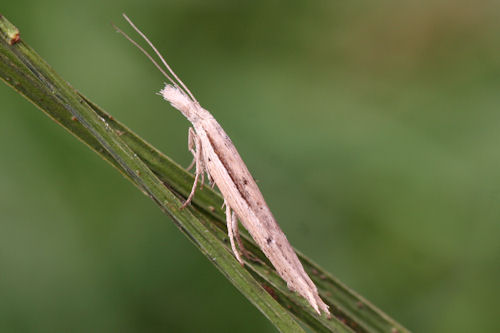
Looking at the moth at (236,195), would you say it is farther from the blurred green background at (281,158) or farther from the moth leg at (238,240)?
the blurred green background at (281,158)

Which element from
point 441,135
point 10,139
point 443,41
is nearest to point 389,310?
point 441,135

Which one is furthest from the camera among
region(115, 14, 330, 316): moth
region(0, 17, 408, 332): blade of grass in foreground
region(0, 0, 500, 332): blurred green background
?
region(0, 0, 500, 332): blurred green background

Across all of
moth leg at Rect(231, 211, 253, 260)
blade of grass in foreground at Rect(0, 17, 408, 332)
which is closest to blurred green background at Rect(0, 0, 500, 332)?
moth leg at Rect(231, 211, 253, 260)

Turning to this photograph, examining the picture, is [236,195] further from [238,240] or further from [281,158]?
[281,158]

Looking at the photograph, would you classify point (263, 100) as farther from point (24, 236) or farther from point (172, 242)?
point (24, 236)

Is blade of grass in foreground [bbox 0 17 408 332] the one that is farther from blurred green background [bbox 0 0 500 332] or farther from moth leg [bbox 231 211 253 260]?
blurred green background [bbox 0 0 500 332]
